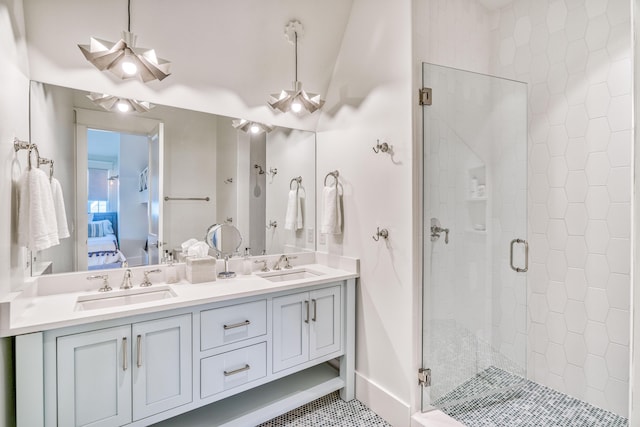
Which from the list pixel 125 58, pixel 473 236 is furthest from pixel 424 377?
pixel 125 58

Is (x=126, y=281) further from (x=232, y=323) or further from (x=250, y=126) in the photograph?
(x=250, y=126)

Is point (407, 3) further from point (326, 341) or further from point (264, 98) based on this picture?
point (326, 341)

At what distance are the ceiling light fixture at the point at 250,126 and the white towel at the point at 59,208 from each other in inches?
43.8

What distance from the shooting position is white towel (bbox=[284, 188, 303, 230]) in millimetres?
2652

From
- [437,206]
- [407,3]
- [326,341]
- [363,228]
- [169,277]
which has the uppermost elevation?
[407,3]

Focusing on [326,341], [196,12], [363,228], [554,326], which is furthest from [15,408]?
[554,326]

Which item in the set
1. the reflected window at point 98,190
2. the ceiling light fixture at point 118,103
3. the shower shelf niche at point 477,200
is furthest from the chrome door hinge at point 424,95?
the reflected window at point 98,190

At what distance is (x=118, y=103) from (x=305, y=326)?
5.76 feet

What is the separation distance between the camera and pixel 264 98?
2461 millimetres

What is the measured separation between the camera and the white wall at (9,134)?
128 cm

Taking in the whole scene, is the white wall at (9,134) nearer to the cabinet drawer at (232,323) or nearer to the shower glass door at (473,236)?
the cabinet drawer at (232,323)

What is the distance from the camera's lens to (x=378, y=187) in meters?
2.12

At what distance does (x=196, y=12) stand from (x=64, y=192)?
129 cm

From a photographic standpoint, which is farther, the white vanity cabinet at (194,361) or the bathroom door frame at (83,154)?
the bathroom door frame at (83,154)
